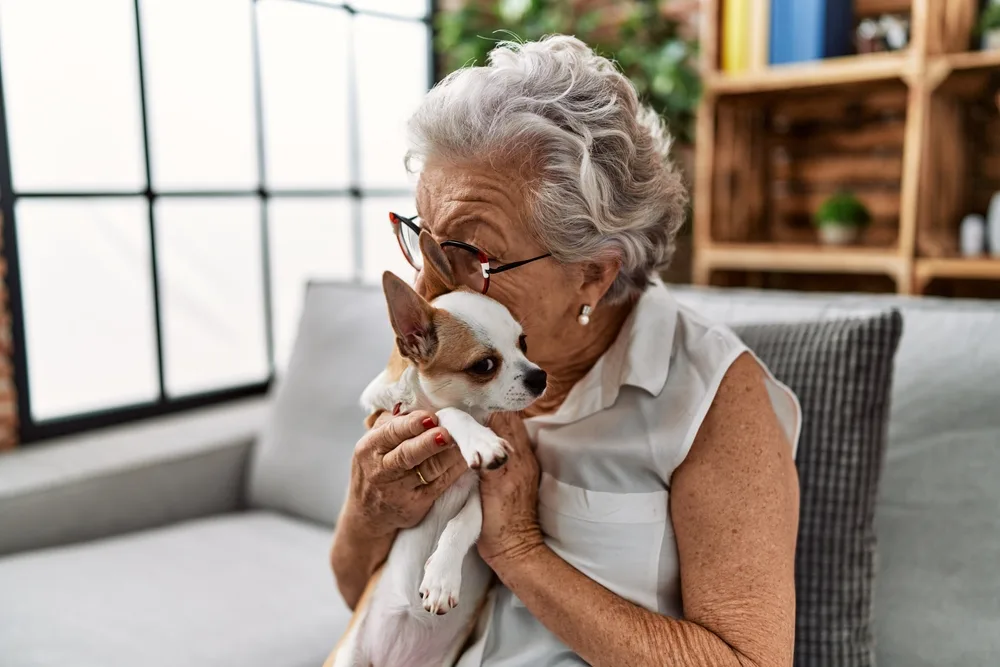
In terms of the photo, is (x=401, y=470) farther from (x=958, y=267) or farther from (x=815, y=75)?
(x=815, y=75)

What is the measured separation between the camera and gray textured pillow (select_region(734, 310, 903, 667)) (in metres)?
1.17

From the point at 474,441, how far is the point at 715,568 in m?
0.35

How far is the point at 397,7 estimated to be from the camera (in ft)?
10.8

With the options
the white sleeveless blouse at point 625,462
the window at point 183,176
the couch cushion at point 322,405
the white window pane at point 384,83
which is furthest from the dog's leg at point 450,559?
the white window pane at point 384,83

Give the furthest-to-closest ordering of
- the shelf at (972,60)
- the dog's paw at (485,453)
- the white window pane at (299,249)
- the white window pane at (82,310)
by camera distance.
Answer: the white window pane at (299,249)
the white window pane at (82,310)
the shelf at (972,60)
the dog's paw at (485,453)

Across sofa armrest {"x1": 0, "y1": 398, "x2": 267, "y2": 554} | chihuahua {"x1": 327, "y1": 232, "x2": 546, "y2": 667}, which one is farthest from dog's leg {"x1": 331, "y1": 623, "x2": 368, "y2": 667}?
sofa armrest {"x1": 0, "y1": 398, "x2": 267, "y2": 554}

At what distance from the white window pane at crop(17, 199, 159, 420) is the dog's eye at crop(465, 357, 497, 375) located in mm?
1849

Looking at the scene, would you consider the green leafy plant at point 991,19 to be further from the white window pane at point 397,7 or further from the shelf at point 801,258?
the white window pane at point 397,7

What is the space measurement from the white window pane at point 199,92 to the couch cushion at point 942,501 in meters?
2.29

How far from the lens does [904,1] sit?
2.65 meters

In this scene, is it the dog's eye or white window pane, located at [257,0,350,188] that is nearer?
the dog's eye

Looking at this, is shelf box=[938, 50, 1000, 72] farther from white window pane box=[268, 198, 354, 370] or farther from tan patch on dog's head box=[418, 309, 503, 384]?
white window pane box=[268, 198, 354, 370]

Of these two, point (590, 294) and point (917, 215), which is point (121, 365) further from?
point (917, 215)

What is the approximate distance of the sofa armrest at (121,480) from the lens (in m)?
1.81
